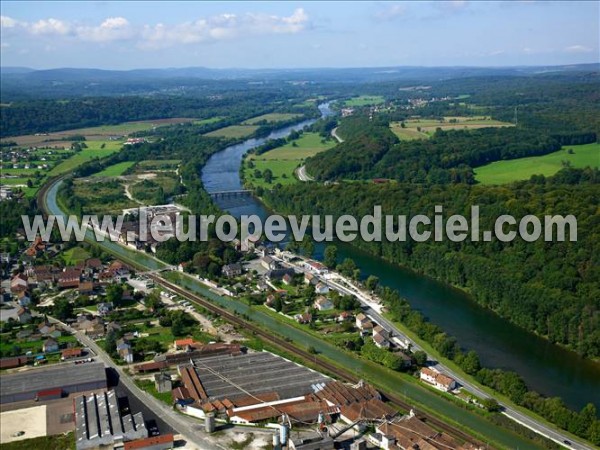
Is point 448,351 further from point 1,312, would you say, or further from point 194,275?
point 1,312

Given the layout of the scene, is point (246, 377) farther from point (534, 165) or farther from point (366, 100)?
point (366, 100)

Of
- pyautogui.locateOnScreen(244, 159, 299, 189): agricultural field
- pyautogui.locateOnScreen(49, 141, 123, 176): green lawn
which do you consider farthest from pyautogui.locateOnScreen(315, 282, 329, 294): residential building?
pyautogui.locateOnScreen(49, 141, 123, 176): green lawn

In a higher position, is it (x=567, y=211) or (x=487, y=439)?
(x=567, y=211)

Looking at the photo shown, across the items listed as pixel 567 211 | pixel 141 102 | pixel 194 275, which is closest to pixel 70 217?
pixel 194 275

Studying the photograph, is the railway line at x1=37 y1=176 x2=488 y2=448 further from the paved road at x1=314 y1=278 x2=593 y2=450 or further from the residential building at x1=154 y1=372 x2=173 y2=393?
the residential building at x1=154 y1=372 x2=173 y2=393

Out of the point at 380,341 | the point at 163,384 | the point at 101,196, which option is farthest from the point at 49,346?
the point at 101,196

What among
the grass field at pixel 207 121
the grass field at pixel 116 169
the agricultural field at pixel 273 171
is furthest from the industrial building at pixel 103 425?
the grass field at pixel 207 121
